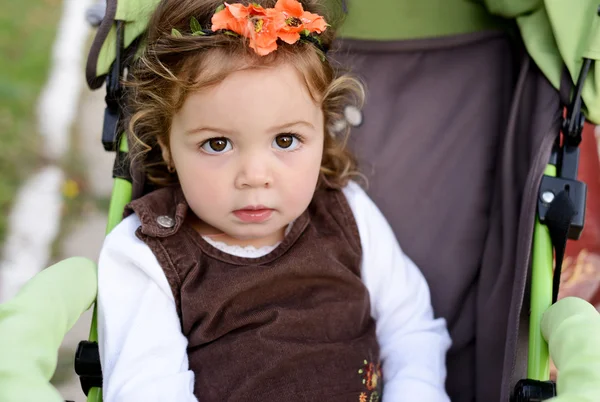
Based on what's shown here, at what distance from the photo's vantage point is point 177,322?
63.9 inches

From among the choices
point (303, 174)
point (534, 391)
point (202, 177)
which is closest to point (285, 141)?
point (303, 174)

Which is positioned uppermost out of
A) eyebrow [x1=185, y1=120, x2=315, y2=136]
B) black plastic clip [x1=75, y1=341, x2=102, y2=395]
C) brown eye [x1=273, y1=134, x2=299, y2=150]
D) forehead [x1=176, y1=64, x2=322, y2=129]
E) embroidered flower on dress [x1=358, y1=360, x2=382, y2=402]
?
forehead [x1=176, y1=64, x2=322, y2=129]

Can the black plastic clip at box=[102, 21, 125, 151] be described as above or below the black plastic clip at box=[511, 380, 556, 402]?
above

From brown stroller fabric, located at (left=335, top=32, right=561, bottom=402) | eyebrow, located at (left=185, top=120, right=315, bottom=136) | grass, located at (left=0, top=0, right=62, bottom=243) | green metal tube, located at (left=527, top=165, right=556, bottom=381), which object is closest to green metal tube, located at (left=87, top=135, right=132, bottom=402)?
eyebrow, located at (left=185, top=120, right=315, bottom=136)

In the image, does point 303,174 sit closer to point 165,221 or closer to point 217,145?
point 217,145

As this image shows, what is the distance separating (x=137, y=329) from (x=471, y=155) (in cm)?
95

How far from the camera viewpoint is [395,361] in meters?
1.81

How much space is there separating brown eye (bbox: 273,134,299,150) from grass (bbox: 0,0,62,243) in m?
1.72

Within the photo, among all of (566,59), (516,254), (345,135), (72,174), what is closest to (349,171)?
(345,135)

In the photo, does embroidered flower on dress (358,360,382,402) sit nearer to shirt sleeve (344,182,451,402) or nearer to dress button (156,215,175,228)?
shirt sleeve (344,182,451,402)

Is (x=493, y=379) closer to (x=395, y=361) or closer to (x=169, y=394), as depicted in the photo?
(x=395, y=361)

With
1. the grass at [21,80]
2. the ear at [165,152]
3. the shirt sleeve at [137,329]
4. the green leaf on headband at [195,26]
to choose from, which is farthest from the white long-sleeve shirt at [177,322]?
the grass at [21,80]

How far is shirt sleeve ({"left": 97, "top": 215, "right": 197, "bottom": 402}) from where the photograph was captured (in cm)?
152

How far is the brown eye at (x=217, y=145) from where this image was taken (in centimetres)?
156
